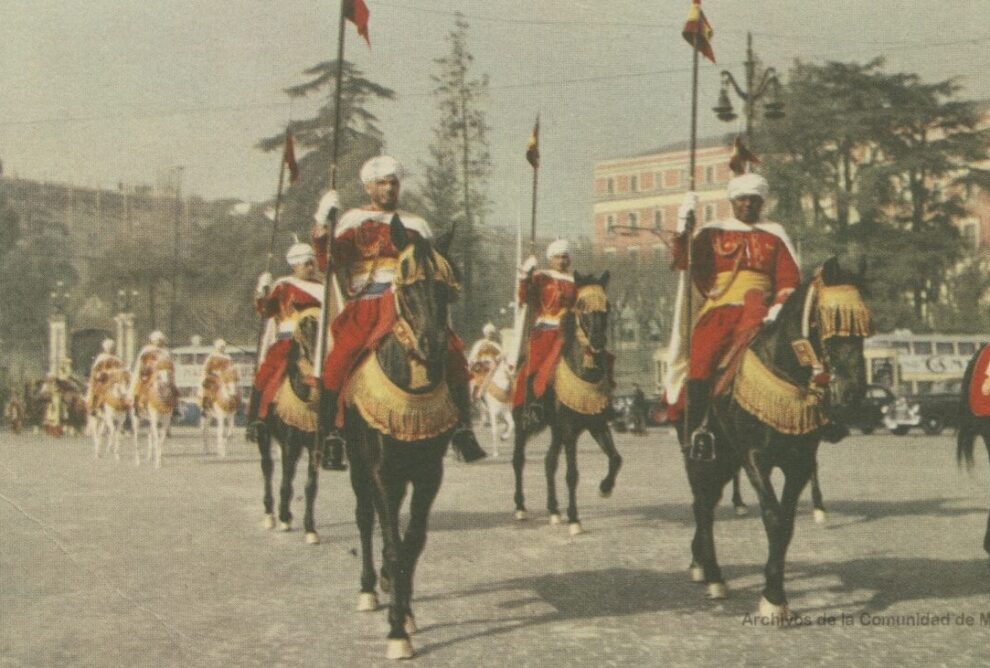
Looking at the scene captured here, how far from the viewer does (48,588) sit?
10500 millimetres

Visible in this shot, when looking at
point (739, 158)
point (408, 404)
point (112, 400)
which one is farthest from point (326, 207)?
point (112, 400)

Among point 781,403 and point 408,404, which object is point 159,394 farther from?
point 781,403

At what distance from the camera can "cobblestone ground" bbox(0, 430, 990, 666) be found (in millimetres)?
8172

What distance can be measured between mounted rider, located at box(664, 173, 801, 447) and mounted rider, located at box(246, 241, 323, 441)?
15.8 feet

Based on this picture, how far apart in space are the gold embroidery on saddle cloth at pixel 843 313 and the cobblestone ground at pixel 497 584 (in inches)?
68.0

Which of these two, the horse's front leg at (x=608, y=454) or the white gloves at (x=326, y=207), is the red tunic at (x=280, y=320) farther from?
the white gloves at (x=326, y=207)

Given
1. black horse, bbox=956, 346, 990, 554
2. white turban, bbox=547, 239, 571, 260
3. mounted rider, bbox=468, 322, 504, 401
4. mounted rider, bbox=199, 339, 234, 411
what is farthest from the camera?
mounted rider, bbox=199, 339, 234, 411

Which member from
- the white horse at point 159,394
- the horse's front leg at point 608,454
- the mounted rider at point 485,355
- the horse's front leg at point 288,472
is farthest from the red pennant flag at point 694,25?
the mounted rider at point 485,355

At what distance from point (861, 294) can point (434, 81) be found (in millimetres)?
37281

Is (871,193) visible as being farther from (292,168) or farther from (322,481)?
(292,168)

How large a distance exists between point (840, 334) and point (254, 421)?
299 inches

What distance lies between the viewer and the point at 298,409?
14.1m

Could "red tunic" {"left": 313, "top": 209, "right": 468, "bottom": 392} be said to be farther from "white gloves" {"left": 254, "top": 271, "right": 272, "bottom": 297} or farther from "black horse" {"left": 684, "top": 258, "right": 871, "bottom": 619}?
"white gloves" {"left": 254, "top": 271, "right": 272, "bottom": 297}

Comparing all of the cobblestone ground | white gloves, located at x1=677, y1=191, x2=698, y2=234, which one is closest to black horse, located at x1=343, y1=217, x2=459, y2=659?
the cobblestone ground
